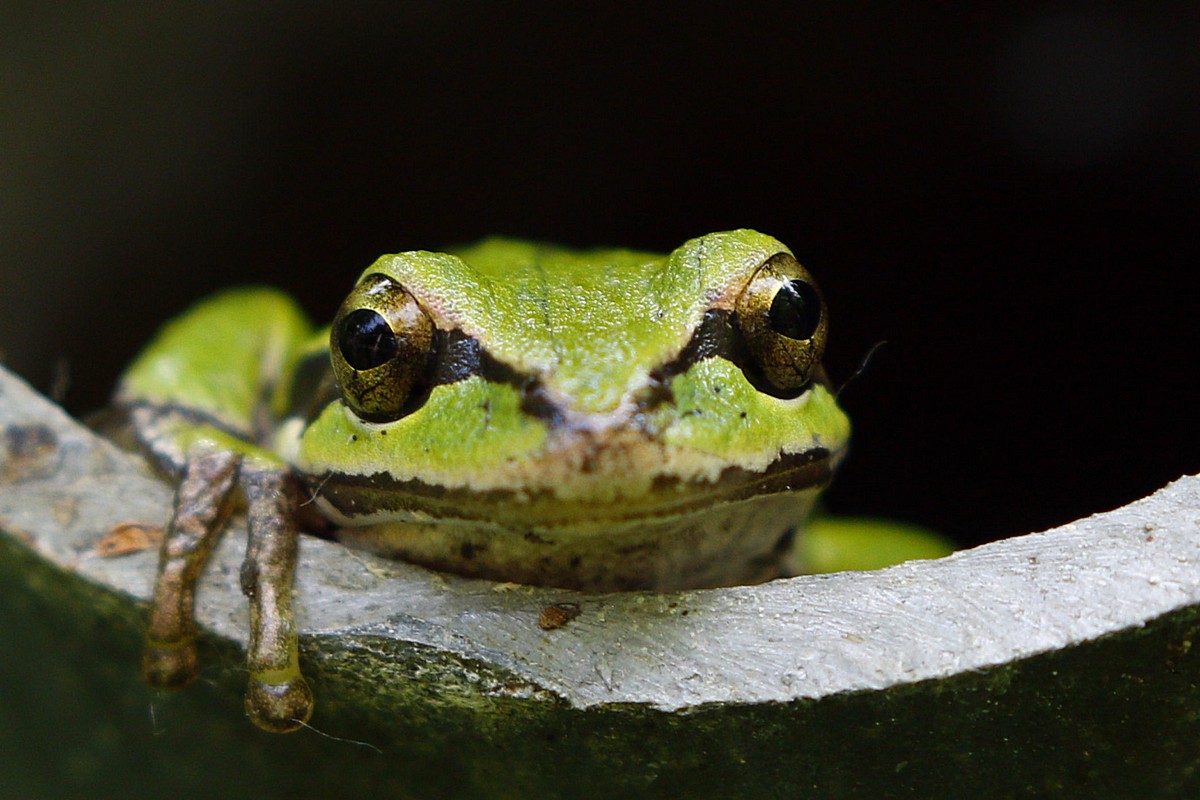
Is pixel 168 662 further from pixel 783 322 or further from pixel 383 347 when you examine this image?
pixel 783 322

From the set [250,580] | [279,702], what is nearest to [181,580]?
[250,580]

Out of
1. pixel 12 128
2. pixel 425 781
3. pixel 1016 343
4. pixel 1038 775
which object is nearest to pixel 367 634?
pixel 425 781

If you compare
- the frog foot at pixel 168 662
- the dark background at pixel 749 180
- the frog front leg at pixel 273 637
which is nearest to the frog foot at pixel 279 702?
the frog front leg at pixel 273 637

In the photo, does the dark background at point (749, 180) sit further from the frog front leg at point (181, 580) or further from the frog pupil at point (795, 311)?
the frog pupil at point (795, 311)

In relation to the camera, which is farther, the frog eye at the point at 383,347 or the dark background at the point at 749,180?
the dark background at the point at 749,180

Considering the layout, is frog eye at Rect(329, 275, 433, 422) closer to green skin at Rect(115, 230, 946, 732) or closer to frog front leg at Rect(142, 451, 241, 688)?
green skin at Rect(115, 230, 946, 732)

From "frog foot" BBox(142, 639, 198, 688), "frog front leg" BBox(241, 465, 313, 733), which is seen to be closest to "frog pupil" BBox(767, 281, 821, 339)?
"frog front leg" BBox(241, 465, 313, 733)
